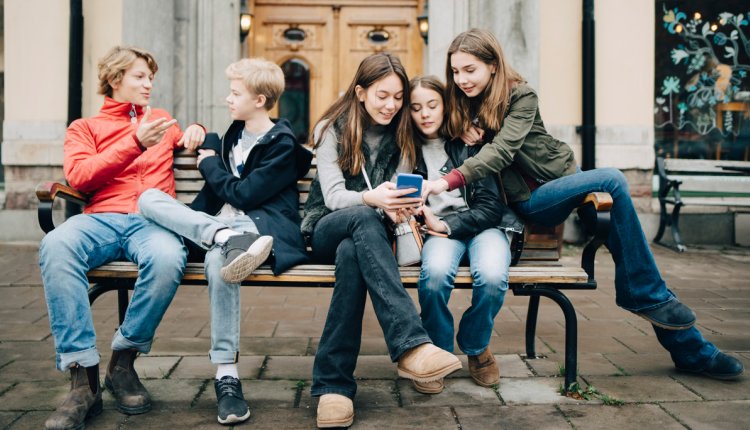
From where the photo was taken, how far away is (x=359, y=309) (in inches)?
113

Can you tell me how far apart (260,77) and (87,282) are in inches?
47.0

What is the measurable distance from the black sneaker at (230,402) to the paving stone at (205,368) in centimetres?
47

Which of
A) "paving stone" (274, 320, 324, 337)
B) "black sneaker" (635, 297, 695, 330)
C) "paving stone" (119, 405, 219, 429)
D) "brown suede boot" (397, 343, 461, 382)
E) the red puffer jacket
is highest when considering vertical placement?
the red puffer jacket

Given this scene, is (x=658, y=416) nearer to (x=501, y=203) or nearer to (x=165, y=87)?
(x=501, y=203)

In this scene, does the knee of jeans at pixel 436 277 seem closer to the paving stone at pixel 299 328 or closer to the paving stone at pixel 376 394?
the paving stone at pixel 376 394

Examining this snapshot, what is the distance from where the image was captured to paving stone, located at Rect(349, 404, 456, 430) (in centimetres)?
277

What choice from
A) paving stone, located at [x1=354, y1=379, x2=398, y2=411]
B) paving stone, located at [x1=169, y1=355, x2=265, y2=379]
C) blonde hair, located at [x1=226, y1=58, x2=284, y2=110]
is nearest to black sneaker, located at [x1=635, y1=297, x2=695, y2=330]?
paving stone, located at [x1=354, y1=379, x2=398, y2=411]

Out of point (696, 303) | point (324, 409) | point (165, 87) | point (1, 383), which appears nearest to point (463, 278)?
point (324, 409)

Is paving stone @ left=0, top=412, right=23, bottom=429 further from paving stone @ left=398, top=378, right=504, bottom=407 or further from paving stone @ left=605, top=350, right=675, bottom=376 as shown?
paving stone @ left=605, top=350, right=675, bottom=376

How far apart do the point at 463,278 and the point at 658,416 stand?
943mm

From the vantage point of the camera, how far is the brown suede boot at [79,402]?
2666 millimetres

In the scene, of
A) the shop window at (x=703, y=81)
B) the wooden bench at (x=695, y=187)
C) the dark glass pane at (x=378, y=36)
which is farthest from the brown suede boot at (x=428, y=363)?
the shop window at (x=703, y=81)

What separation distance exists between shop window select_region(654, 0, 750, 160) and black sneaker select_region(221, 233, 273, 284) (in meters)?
6.71

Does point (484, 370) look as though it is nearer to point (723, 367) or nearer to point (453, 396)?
point (453, 396)
